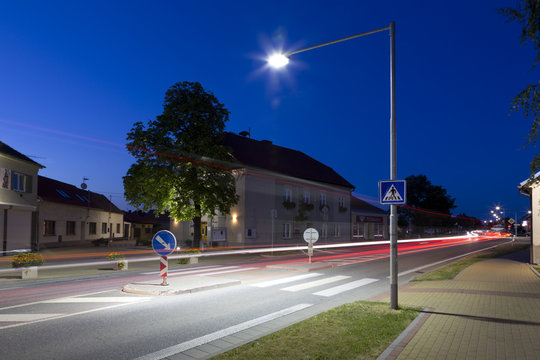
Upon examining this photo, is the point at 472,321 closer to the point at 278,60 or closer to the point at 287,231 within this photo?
the point at 278,60

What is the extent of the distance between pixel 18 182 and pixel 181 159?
1153 cm

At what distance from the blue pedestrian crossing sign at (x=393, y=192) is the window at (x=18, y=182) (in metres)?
26.9

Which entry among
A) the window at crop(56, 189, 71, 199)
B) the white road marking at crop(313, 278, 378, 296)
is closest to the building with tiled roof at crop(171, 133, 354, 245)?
the window at crop(56, 189, 71, 199)

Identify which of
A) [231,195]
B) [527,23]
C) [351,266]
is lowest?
[351,266]

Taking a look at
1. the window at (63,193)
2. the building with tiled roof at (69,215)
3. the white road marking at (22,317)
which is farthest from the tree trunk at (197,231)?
the white road marking at (22,317)

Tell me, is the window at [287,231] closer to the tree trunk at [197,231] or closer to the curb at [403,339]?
the tree trunk at [197,231]

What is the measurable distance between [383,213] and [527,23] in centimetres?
5869

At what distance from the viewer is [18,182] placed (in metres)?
27.4

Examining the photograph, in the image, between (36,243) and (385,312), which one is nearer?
(385,312)

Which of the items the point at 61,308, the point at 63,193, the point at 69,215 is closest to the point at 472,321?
the point at 61,308

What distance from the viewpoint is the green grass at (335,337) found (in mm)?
5559

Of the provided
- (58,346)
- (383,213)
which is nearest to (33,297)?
(58,346)

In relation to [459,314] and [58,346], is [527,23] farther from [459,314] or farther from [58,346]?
[58,346]

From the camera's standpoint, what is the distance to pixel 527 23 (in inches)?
245
